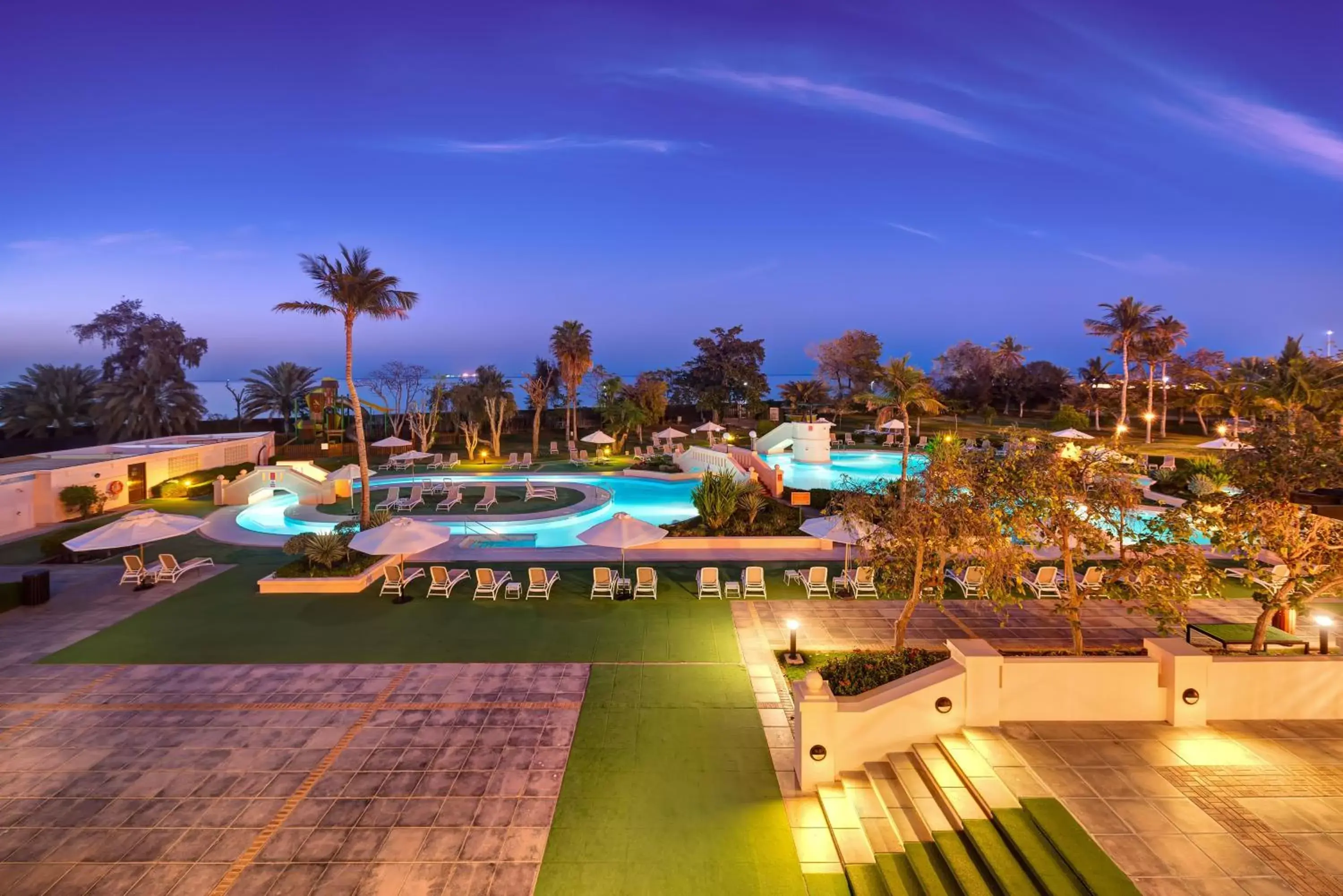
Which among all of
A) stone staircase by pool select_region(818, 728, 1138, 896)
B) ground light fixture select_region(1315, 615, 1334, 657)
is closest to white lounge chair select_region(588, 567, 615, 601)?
stone staircase by pool select_region(818, 728, 1138, 896)

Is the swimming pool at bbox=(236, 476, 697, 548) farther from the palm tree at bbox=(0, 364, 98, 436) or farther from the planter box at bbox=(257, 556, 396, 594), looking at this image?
the palm tree at bbox=(0, 364, 98, 436)

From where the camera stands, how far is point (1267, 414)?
7348 mm

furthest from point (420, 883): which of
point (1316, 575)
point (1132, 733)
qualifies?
point (1316, 575)

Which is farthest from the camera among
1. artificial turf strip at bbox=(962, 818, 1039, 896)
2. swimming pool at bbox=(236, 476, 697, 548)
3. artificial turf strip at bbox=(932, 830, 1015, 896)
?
swimming pool at bbox=(236, 476, 697, 548)

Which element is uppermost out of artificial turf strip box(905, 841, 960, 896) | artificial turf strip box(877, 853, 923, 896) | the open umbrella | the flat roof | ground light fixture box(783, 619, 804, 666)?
the flat roof

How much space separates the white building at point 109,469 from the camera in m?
18.7

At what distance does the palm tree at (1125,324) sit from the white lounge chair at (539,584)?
39256 mm

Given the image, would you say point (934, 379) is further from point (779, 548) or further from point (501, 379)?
point (779, 548)

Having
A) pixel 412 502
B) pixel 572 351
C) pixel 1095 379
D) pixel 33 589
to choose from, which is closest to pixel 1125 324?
pixel 1095 379

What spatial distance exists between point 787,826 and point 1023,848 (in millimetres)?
1991

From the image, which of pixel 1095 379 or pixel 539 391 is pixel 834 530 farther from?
pixel 1095 379

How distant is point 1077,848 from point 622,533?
846cm

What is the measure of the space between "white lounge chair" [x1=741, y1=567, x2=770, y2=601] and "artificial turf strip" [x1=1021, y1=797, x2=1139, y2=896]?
7.16 m

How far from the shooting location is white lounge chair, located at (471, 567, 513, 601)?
12180 mm
